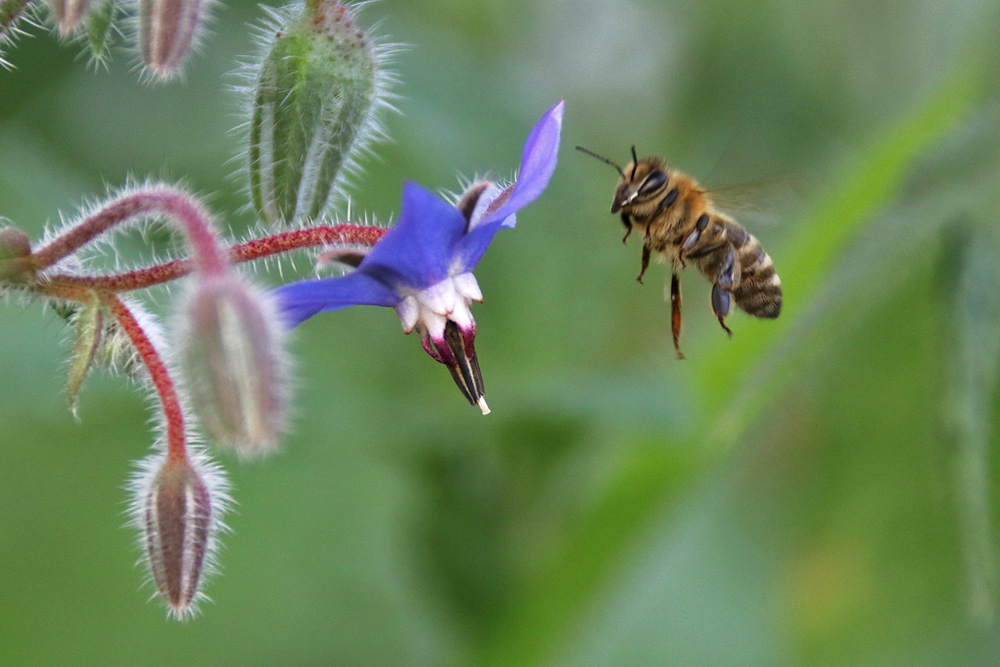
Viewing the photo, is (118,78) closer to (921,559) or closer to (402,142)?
(402,142)

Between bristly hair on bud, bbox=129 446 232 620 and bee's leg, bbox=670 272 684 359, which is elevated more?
bee's leg, bbox=670 272 684 359

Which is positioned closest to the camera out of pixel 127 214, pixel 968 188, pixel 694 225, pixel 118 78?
pixel 127 214

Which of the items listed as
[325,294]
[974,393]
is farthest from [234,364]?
[974,393]

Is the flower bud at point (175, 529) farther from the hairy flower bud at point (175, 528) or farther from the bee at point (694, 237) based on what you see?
the bee at point (694, 237)

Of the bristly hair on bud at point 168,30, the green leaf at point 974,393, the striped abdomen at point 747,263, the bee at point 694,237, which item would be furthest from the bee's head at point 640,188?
the bristly hair on bud at point 168,30

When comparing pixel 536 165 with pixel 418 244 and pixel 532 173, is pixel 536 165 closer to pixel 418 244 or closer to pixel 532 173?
pixel 532 173

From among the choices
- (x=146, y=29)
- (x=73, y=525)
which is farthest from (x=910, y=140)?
(x=73, y=525)

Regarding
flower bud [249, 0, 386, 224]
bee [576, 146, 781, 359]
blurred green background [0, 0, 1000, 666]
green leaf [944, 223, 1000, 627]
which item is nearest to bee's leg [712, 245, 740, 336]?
bee [576, 146, 781, 359]

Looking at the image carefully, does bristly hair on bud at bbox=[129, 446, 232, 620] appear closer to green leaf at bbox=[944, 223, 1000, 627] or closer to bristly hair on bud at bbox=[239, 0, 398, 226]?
bristly hair on bud at bbox=[239, 0, 398, 226]
